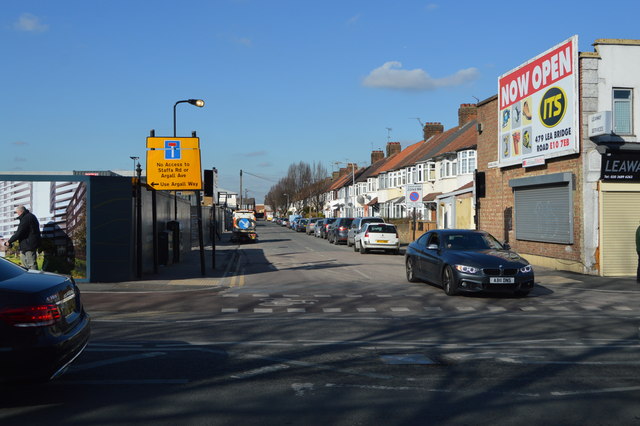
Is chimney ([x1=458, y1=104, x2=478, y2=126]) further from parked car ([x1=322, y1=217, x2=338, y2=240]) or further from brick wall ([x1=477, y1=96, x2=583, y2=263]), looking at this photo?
brick wall ([x1=477, y1=96, x2=583, y2=263])

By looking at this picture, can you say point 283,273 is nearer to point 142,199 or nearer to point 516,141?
point 142,199

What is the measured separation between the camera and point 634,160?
18188 millimetres

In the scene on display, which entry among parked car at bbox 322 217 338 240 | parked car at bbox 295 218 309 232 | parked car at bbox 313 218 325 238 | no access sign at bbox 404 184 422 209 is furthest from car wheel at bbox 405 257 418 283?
parked car at bbox 295 218 309 232

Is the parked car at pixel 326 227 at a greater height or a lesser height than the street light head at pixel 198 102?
lesser

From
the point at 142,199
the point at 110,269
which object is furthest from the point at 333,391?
the point at 142,199

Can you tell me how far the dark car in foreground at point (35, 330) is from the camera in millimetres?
5000

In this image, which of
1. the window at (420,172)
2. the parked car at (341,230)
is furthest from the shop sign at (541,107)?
the window at (420,172)

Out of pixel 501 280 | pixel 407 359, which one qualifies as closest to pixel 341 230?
pixel 501 280

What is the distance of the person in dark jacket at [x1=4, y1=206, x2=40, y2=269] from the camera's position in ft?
45.0

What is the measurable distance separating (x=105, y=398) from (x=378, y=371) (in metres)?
2.82

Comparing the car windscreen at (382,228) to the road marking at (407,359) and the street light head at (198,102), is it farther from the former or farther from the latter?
the road marking at (407,359)

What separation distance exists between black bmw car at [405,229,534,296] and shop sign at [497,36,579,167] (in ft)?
20.4

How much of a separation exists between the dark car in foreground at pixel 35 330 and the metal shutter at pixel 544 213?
16797 millimetres

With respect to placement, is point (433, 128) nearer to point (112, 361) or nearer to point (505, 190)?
point (505, 190)
